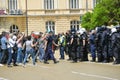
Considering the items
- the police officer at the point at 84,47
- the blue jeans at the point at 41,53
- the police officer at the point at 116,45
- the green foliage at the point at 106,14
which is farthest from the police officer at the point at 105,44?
the green foliage at the point at 106,14

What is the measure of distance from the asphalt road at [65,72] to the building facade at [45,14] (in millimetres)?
41084

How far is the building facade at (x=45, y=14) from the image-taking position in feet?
219

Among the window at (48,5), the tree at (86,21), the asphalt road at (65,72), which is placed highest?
the window at (48,5)

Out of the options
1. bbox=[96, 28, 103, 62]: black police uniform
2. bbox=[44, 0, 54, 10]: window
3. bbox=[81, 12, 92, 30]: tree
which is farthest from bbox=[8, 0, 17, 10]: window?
bbox=[96, 28, 103, 62]: black police uniform

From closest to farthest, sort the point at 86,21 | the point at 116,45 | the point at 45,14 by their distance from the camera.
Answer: the point at 116,45 → the point at 86,21 → the point at 45,14

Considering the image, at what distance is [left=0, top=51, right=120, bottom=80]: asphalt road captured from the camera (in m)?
20.0

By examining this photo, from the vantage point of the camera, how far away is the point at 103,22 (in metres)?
52.5

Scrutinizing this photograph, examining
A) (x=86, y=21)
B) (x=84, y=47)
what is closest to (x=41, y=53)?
(x=84, y=47)

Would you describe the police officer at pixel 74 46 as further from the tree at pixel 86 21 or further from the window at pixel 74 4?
the window at pixel 74 4

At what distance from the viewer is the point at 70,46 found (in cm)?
2861

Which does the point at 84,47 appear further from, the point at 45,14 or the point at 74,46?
the point at 45,14

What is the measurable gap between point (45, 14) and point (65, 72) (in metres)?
45.3

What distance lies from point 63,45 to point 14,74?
33.1ft

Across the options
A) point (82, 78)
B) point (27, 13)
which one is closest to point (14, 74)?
point (82, 78)
